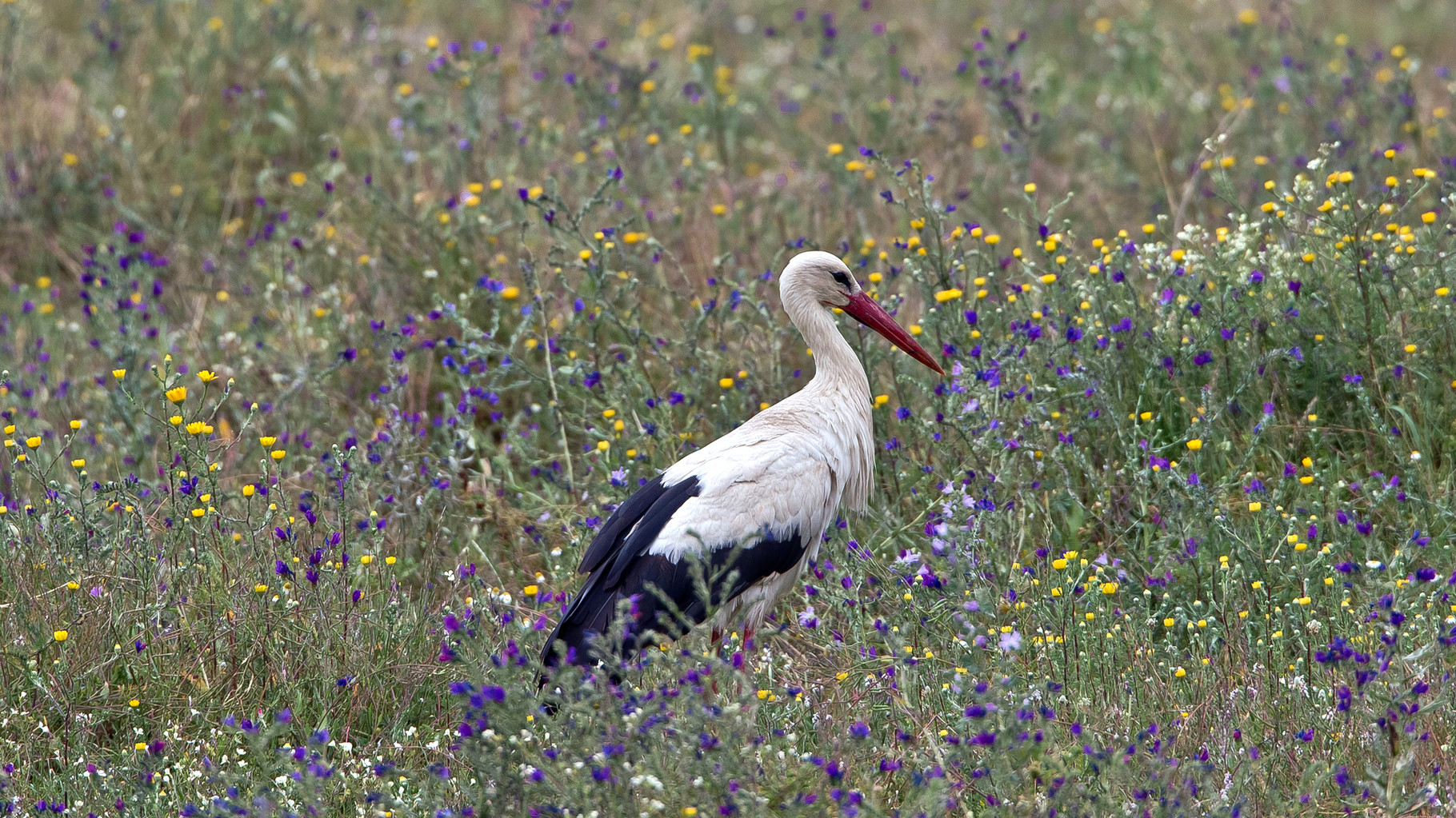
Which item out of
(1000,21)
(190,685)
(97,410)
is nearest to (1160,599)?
(190,685)

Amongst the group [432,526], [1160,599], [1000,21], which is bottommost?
[1160,599]

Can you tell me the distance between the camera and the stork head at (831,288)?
169 inches

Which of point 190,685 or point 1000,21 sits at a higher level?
point 1000,21

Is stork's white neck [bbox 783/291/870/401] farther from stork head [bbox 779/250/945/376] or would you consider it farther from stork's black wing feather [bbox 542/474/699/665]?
stork's black wing feather [bbox 542/474/699/665]

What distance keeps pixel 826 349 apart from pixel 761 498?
668 millimetres

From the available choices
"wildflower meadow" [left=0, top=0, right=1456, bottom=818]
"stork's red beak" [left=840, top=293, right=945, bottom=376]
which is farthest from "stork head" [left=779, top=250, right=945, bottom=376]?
"wildflower meadow" [left=0, top=0, right=1456, bottom=818]

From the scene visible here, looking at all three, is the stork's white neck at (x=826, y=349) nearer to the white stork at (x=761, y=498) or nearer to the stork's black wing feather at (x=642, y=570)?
the white stork at (x=761, y=498)

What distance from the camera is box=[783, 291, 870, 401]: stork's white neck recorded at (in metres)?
4.26

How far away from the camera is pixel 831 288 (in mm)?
4305

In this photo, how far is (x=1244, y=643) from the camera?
3.44 metres

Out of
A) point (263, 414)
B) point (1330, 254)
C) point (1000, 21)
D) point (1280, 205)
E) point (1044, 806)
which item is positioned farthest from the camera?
point (1000, 21)

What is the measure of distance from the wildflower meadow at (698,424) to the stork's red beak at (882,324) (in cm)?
13

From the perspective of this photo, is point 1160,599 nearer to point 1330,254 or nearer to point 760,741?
point 1330,254

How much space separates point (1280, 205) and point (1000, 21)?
12.9 feet
